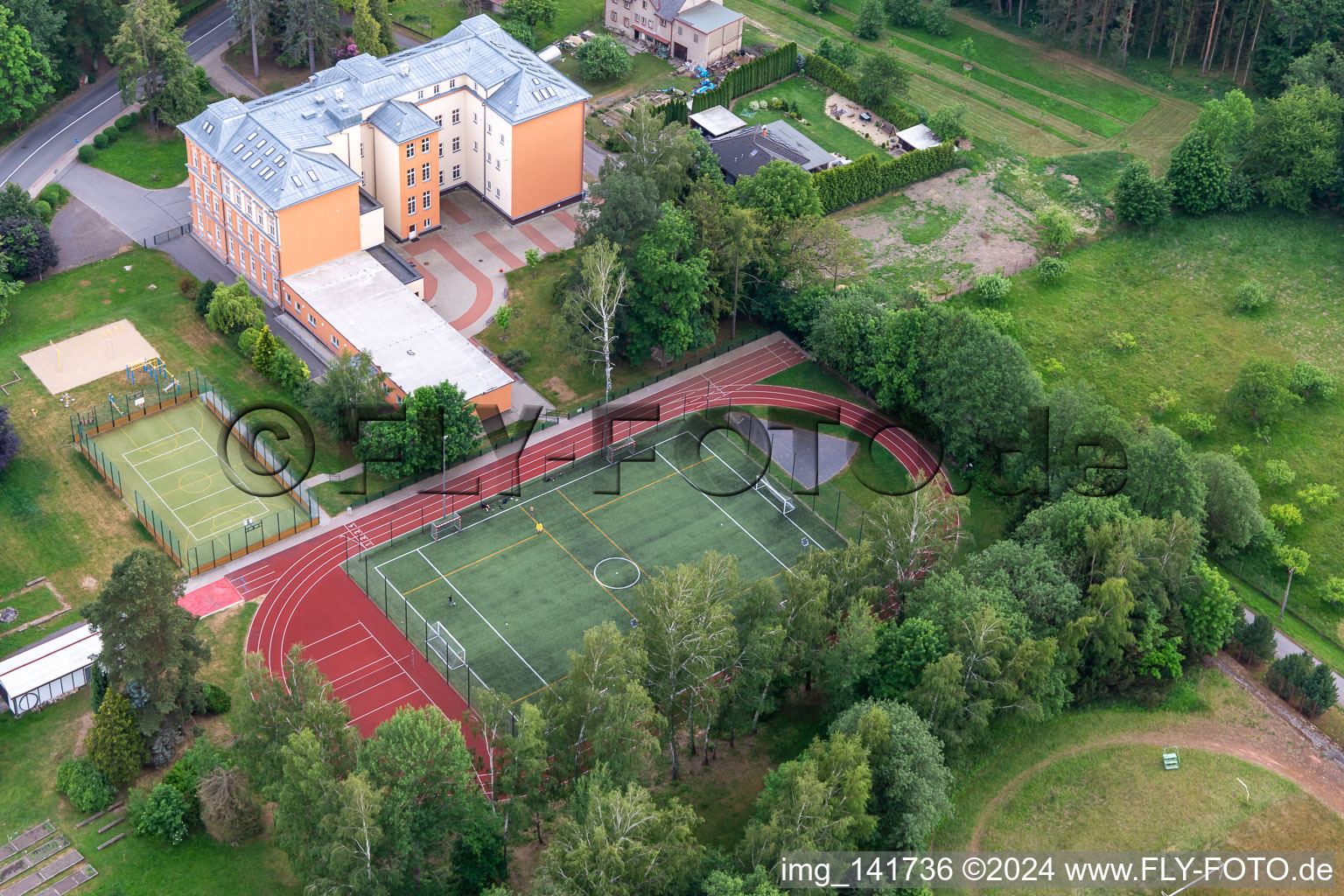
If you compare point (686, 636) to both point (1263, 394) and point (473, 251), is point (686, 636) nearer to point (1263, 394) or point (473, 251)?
point (473, 251)

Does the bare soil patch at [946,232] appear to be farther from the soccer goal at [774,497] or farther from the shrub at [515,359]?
the shrub at [515,359]

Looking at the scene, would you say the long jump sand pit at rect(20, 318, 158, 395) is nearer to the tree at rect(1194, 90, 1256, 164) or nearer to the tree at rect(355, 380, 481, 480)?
the tree at rect(355, 380, 481, 480)

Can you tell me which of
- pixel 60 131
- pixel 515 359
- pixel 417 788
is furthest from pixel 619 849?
pixel 60 131

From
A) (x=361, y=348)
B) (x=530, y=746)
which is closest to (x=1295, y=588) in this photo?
(x=530, y=746)

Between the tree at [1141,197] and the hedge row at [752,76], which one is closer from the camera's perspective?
the tree at [1141,197]

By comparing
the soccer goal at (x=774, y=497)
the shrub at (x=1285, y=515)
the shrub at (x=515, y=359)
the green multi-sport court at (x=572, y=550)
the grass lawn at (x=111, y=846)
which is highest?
the shrub at (x=515, y=359)

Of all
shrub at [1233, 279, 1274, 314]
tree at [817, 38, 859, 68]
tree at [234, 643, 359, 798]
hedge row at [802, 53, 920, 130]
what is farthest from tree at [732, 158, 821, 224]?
tree at [234, 643, 359, 798]

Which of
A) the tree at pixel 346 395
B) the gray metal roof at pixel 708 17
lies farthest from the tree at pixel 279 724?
the gray metal roof at pixel 708 17
